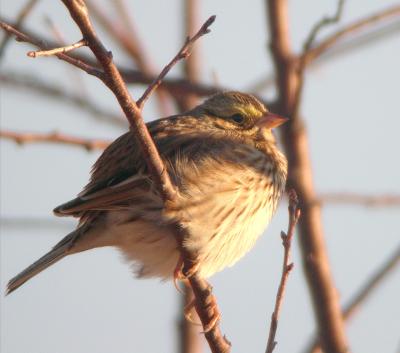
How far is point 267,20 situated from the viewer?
18.4 ft

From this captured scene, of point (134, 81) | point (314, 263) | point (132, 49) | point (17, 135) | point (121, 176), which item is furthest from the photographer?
point (132, 49)

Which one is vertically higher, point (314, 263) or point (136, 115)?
point (136, 115)

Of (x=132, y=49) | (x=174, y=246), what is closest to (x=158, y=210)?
(x=174, y=246)

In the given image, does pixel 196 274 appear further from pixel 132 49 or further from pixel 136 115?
pixel 132 49

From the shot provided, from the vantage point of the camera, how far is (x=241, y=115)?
5.30m

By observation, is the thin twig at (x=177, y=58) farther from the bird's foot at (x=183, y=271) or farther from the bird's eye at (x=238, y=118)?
the bird's eye at (x=238, y=118)

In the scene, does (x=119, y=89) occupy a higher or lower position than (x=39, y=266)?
higher

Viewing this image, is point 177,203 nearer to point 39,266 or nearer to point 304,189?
point 39,266

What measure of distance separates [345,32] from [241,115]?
0.77 metres

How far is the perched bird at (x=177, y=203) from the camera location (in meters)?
4.16

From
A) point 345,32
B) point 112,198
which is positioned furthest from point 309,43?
point 112,198

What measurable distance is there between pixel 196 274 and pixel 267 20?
224 cm

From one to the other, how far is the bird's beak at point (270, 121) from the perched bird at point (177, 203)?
1.01ft

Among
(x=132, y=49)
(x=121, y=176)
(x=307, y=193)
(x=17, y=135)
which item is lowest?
(x=307, y=193)
